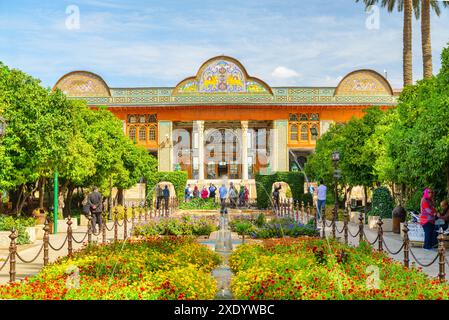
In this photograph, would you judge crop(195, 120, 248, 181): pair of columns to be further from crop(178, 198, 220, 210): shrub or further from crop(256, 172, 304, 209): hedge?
crop(256, 172, 304, 209): hedge

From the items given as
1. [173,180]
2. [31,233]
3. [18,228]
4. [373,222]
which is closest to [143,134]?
[173,180]

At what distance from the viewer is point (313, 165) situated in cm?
2878

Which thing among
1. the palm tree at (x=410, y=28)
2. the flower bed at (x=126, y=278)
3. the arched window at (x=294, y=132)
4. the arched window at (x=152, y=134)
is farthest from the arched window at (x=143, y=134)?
the flower bed at (x=126, y=278)

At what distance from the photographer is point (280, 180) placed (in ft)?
105

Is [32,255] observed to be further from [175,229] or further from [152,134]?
[152,134]

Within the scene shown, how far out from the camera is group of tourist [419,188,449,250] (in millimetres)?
12383

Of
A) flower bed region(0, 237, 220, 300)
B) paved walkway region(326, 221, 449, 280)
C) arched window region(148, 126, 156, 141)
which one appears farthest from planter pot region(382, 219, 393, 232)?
arched window region(148, 126, 156, 141)

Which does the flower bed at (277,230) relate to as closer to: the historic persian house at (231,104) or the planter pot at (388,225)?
the planter pot at (388,225)

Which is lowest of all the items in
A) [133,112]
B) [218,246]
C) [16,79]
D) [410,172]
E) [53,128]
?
[218,246]

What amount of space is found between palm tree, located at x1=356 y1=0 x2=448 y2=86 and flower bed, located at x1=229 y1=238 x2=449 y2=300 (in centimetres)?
1225

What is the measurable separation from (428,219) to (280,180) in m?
19.6
